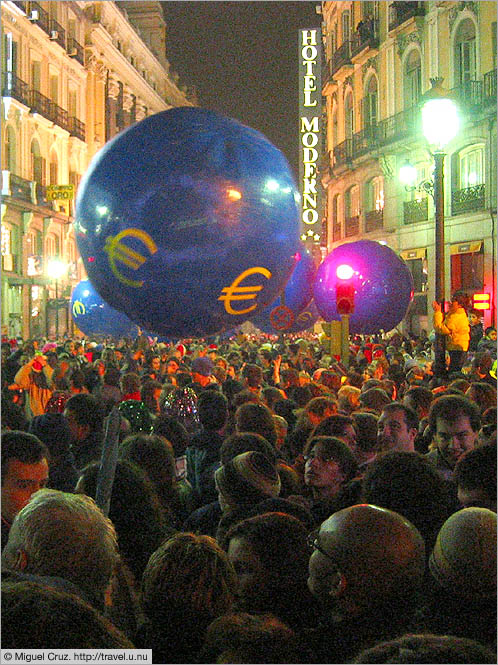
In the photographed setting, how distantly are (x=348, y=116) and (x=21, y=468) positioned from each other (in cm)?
3261

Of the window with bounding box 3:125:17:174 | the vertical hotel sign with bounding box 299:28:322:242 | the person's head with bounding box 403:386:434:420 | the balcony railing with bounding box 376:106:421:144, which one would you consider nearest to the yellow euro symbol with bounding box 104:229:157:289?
the person's head with bounding box 403:386:434:420

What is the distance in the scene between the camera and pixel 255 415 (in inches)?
191

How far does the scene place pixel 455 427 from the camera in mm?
4332

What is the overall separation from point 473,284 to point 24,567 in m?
23.2

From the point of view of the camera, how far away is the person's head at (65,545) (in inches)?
88.5

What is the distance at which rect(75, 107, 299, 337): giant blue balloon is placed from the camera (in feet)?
11.5

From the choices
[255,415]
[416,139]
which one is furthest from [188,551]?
[416,139]

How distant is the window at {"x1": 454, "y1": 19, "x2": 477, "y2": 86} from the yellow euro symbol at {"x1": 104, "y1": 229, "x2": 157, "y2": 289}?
71.4 feet

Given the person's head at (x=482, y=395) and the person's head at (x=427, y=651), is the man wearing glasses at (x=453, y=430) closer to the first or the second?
the person's head at (x=482, y=395)

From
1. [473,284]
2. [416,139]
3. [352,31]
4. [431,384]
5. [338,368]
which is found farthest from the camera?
[352,31]

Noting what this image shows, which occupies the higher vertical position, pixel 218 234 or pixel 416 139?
pixel 416 139

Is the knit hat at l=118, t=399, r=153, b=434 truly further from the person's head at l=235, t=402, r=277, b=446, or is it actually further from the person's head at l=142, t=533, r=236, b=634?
the person's head at l=142, t=533, r=236, b=634

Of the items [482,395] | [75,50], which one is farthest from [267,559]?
[75,50]

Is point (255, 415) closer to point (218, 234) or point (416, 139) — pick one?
point (218, 234)
